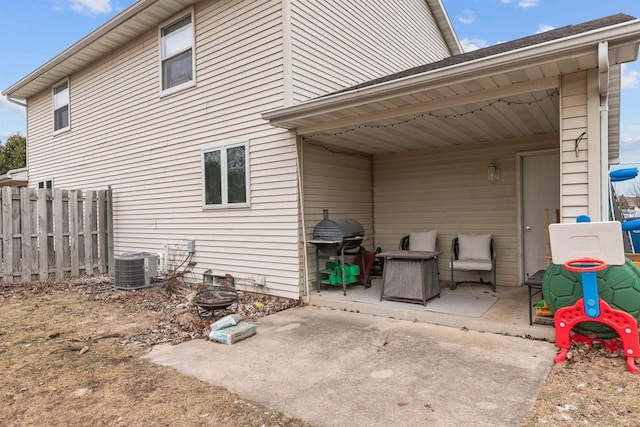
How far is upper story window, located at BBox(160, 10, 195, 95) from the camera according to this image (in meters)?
7.01

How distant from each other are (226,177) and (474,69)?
417cm

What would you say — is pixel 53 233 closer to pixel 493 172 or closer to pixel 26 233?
pixel 26 233

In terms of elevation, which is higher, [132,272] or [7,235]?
[7,235]

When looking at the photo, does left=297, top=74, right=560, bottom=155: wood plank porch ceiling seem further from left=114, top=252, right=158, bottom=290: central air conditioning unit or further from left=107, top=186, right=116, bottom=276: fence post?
left=107, top=186, right=116, bottom=276: fence post

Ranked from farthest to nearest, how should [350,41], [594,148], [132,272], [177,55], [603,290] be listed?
[177,55], [350,41], [132,272], [594,148], [603,290]

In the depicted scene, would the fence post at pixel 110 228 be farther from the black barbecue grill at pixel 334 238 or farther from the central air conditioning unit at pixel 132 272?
the black barbecue grill at pixel 334 238

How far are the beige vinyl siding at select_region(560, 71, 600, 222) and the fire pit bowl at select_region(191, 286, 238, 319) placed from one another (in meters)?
3.73

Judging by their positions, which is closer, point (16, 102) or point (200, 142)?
point (200, 142)

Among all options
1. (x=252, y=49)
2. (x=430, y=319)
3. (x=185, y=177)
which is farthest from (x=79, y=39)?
(x=430, y=319)

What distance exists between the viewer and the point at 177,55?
23.8 ft

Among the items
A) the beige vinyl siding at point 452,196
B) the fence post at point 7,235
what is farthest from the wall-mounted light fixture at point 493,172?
the fence post at point 7,235

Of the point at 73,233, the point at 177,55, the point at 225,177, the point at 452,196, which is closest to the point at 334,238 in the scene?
the point at 225,177

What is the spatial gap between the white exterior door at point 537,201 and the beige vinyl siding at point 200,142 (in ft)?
11.6

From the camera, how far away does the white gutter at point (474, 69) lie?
10.0 ft
